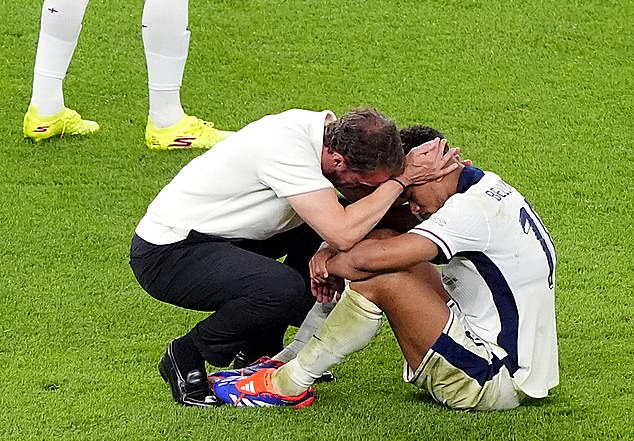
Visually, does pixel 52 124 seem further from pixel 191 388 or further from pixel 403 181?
pixel 403 181

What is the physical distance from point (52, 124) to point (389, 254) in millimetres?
3085

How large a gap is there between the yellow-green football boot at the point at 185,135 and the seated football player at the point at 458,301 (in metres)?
2.39

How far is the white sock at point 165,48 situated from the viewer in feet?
18.3

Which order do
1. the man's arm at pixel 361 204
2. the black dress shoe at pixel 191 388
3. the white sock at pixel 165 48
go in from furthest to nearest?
the white sock at pixel 165 48, the black dress shoe at pixel 191 388, the man's arm at pixel 361 204

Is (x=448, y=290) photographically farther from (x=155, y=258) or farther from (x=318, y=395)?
(x=155, y=258)

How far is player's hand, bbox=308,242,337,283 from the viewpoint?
141 inches

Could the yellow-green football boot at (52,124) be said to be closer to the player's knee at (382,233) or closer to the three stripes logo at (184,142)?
the three stripes logo at (184,142)

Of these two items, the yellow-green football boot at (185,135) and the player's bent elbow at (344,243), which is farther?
the yellow-green football boot at (185,135)

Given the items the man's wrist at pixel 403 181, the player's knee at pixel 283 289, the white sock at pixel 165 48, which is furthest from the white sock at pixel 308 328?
the white sock at pixel 165 48

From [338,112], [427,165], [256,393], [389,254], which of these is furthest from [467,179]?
[338,112]

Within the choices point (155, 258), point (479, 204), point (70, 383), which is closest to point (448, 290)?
point (479, 204)

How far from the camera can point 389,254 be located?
3357 mm

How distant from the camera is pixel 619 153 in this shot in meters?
6.10

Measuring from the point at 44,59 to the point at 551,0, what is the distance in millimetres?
3507
